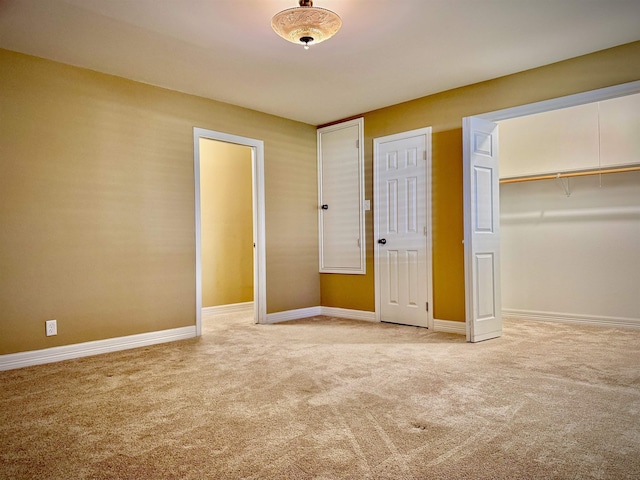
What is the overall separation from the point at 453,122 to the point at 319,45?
5.91 feet

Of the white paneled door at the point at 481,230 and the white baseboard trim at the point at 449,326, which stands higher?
the white paneled door at the point at 481,230

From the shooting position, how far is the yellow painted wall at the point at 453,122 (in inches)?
143

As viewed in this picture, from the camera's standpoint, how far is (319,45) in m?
3.46

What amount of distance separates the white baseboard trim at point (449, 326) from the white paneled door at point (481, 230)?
315mm

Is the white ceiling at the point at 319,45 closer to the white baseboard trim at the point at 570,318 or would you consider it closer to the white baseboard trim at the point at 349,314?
the white baseboard trim at the point at 349,314

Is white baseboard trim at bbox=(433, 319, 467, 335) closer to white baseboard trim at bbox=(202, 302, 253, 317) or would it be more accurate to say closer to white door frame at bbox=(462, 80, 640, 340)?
white door frame at bbox=(462, 80, 640, 340)

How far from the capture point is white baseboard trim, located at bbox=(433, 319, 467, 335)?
14.6ft

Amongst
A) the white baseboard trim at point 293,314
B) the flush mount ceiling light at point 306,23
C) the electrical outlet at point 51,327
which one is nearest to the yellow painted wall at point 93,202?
the electrical outlet at point 51,327

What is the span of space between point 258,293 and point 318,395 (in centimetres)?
271

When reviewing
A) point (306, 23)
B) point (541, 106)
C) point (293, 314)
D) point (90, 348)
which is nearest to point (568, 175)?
point (541, 106)

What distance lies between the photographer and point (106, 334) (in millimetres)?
3900

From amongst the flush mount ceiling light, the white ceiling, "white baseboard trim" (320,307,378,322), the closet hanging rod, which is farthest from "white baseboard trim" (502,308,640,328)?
the flush mount ceiling light

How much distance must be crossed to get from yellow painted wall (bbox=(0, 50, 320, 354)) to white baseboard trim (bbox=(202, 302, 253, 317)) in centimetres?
151

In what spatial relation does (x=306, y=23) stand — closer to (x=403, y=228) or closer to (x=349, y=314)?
(x=403, y=228)
